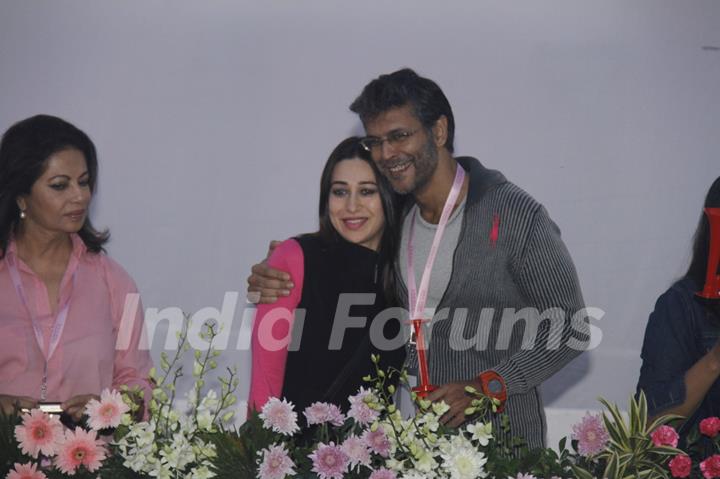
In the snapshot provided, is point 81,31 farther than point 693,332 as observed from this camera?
Yes

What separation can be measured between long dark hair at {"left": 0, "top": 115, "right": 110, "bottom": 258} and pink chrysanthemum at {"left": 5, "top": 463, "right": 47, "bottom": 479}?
1060mm

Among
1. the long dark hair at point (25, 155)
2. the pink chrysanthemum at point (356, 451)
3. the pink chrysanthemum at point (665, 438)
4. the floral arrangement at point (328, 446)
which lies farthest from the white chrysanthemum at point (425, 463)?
the long dark hair at point (25, 155)

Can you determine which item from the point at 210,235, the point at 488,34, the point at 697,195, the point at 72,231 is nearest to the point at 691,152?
the point at 697,195

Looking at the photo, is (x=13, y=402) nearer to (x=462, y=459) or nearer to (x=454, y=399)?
(x=454, y=399)

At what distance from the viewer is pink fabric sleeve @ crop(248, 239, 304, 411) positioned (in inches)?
115

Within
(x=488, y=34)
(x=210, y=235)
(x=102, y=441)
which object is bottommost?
(x=102, y=441)

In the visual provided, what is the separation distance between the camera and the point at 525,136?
4.18 metres

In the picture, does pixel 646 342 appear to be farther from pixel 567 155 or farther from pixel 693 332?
pixel 567 155

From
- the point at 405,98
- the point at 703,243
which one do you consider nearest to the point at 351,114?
the point at 405,98

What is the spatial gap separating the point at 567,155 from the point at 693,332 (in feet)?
5.11

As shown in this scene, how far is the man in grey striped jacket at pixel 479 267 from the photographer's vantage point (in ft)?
8.81

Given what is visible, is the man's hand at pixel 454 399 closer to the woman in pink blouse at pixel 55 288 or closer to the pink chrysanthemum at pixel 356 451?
the pink chrysanthemum at pixel 356 451

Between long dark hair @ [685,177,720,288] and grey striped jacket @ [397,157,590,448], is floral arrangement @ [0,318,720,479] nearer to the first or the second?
grey striped jacket @ [397,157,590,448]

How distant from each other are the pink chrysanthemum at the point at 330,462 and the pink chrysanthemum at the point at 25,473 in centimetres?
61
